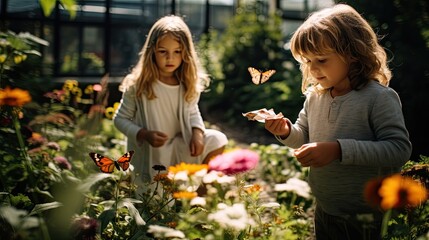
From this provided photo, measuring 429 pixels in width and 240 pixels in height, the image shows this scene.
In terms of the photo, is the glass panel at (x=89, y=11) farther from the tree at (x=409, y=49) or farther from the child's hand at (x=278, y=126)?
the child's hand at (x=278, y=126)

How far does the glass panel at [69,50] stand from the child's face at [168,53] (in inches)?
168

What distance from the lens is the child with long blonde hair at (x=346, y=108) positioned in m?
1.88

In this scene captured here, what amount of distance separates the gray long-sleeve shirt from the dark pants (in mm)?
37

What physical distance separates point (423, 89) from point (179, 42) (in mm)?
2366

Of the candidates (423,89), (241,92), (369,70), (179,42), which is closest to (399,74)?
(423,89)

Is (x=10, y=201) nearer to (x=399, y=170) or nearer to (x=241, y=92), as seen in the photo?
(x=399, y=170)

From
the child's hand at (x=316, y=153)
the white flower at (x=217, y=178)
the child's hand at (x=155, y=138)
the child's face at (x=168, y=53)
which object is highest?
the child's face at (x=168, y=53)

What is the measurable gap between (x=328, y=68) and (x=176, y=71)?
1.29 m

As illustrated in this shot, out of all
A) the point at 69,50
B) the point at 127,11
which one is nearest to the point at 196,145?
the point at 69,50

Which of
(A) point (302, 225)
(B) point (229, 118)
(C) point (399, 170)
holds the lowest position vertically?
(B) point (229, 118)

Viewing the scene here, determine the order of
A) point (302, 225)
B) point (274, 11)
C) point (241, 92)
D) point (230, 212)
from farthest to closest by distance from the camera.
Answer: point (274, 11) → point (241, 92) → point (302, 225) → point (230, 212)

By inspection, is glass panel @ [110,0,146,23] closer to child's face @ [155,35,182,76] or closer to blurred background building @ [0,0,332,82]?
blurred background building @ [0,0,332,82]

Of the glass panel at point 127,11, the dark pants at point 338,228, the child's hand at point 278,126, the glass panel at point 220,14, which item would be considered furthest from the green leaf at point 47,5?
the glass panel at point 220,14

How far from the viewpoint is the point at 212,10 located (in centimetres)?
827
